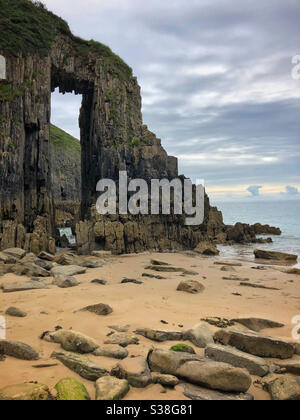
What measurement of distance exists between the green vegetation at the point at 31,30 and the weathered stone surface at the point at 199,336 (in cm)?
2359

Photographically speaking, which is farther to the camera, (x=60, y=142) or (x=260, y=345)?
(x=60, y=142)

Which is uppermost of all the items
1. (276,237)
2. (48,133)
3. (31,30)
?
(31,30)

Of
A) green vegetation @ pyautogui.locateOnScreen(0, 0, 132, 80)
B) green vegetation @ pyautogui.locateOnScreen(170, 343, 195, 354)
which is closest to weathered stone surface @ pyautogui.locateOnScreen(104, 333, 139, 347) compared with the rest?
green vegetation @ pyautogui.locateOnScreen(170, 343, 195, 354)

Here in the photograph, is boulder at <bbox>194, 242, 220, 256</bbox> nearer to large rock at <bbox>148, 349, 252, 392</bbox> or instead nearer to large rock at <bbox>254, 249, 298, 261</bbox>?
large rock at <bbox>254, 249, 298, 261</bbox>

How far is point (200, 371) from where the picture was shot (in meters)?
3.41

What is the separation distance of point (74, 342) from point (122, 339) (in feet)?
2.50

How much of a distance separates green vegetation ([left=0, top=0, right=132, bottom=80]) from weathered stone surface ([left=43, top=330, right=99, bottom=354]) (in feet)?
75.4

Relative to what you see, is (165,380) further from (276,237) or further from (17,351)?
(276,237)

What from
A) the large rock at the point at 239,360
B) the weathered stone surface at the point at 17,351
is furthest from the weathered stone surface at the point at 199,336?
the weathered stone surface at the point at 17,351

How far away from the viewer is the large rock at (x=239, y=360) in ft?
12.3

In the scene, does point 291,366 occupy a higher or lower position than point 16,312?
lower

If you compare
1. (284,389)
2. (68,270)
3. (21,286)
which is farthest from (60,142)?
(284,389)

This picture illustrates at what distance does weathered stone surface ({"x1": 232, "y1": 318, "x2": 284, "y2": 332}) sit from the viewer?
578 centimetres
